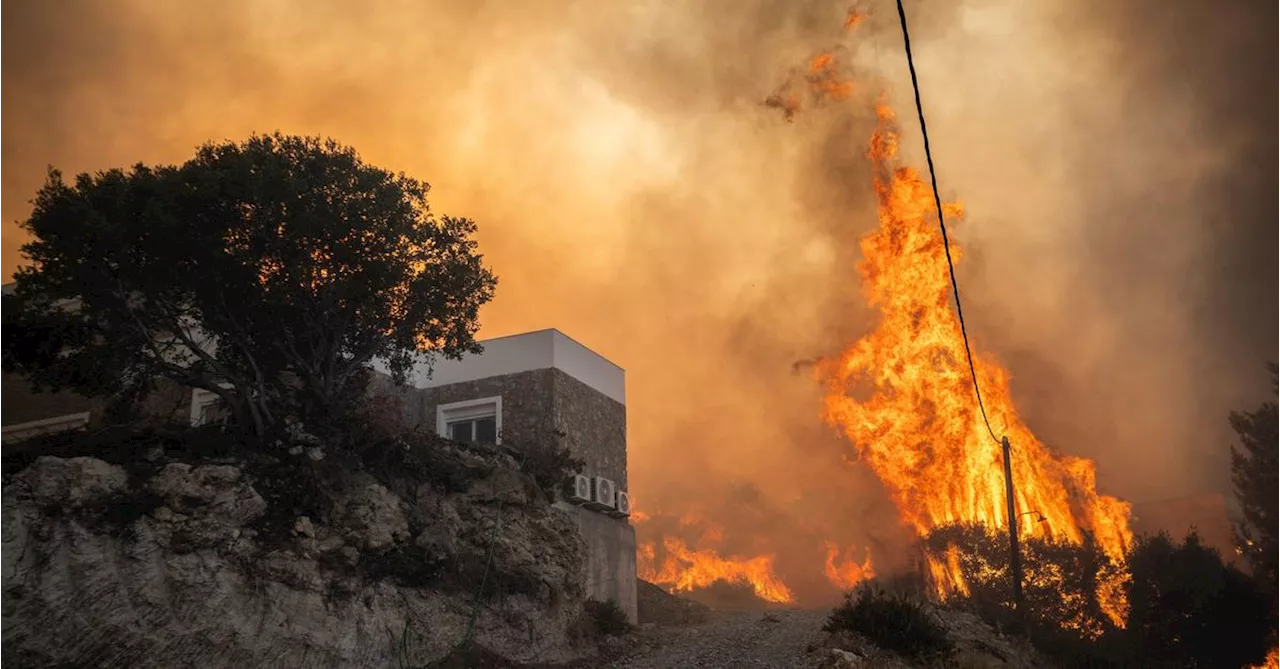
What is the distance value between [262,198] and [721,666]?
17517 mm

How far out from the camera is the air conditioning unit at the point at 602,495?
33.4 m

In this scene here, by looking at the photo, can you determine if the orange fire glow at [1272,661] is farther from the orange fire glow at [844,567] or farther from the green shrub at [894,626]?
the orange fire glow at [844,567]

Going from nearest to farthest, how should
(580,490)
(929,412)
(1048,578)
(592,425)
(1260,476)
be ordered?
(580,490)
(592,425)
(1048,578)
(929,412)
(1260,476)

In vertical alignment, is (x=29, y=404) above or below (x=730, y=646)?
above

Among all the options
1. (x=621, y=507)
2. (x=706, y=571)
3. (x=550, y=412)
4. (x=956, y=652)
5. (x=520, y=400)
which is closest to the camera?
(x=956, y=652)

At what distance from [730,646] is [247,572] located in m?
14.5

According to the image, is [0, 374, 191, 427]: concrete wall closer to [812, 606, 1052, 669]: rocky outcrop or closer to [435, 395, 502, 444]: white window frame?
[435, 395, 502, 444]: white window frame

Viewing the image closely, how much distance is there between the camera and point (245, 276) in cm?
2369

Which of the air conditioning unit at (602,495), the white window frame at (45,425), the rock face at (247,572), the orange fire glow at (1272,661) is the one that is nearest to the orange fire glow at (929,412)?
the orange fire glow at (1272,661)

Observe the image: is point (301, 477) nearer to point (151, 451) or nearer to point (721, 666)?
point (151, 451)

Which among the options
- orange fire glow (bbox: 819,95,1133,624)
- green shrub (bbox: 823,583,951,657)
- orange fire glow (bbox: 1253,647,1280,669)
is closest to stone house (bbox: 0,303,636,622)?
green shrub (bbox: 823,583,951,657)

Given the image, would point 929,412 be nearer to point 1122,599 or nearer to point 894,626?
point 1122,599

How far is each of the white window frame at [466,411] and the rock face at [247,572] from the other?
887 cm

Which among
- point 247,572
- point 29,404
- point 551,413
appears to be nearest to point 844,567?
point 551,413
